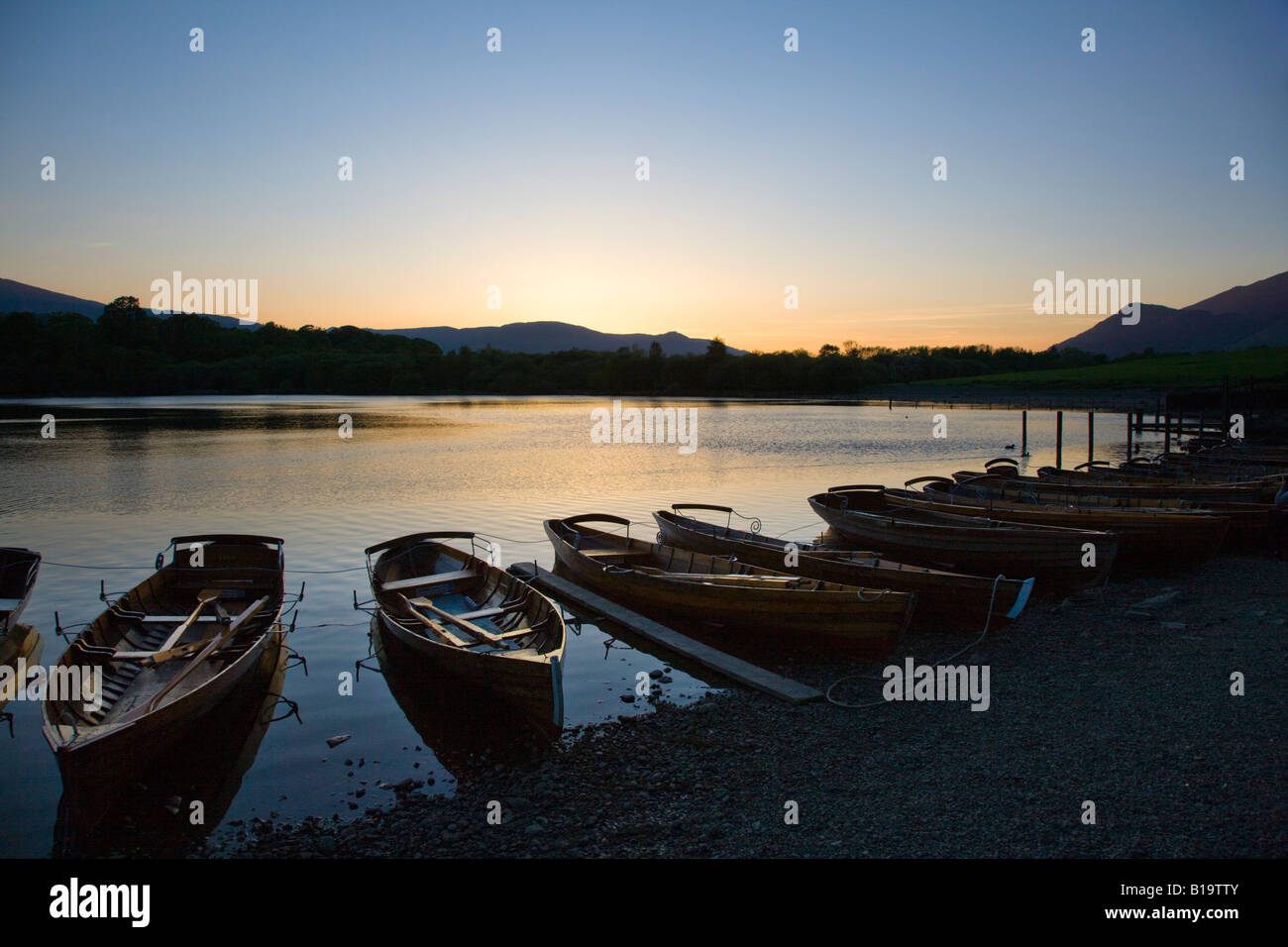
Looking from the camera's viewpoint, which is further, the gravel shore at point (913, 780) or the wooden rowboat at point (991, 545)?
the wooden rowboat at point (991, 545)

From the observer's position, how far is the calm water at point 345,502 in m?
8.77

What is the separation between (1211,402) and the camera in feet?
145

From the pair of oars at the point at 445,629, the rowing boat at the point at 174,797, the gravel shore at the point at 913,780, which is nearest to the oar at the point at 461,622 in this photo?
the pair of oars at the point at 445,629

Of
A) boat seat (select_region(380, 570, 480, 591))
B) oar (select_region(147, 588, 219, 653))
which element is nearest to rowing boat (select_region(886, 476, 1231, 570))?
boat seat (select_region(380, 570, 480, 591))

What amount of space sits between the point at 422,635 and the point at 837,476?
2962cm

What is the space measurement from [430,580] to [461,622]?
111 inches

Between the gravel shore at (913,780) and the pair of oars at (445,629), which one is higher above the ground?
the pair of oars at (445,629)

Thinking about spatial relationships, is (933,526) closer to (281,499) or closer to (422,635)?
(422,635)

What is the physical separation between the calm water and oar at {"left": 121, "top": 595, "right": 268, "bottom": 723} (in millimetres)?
1149

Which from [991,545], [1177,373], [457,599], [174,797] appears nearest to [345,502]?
[457,599]

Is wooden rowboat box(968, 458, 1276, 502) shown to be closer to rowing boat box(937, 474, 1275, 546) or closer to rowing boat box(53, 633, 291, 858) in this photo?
rowing boat box(937, 474, 1275, 546)

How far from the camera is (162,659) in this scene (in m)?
9.42

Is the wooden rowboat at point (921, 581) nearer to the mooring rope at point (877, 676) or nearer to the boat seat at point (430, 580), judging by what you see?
the mooring rope at point (877, 676)

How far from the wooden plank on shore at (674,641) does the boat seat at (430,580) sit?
2274 mm
